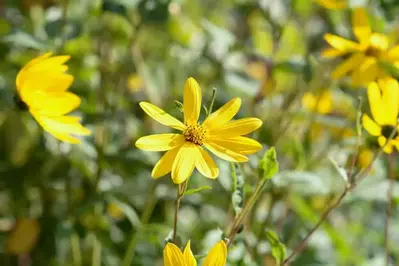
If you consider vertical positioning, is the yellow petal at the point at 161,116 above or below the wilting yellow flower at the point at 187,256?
above

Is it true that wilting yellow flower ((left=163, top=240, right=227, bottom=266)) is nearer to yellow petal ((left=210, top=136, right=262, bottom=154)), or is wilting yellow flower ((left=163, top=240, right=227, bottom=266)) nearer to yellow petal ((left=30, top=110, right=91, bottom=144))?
yellow petal ((left=210, top=136, right=262, bottom=154))

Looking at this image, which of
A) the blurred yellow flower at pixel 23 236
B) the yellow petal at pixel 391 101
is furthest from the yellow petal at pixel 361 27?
the blurred yellow flower at pixel 23 236

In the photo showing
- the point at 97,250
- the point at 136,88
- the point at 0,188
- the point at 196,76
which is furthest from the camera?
the point at 136,88

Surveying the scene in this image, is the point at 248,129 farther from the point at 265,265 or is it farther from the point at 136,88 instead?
the point at 136,88

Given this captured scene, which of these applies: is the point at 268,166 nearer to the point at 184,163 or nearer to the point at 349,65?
the point at 184,163

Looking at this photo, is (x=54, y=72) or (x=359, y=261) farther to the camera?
(x=359, y=261)

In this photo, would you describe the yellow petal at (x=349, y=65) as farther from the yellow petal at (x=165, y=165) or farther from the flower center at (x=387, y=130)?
the yellow petal at (x=165, y=165)

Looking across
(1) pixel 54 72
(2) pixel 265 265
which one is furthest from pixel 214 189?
(1) pixel 54 72
